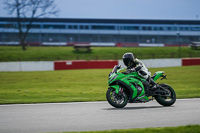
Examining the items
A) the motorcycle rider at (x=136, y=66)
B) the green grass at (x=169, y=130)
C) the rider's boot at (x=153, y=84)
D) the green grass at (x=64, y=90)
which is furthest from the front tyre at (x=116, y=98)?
the green grass at (x=169, y=130)

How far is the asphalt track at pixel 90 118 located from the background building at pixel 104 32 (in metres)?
58.4

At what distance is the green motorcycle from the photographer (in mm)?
7879

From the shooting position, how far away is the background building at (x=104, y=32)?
67.2 metres

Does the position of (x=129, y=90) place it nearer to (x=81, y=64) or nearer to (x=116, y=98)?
(x=116, y=98)

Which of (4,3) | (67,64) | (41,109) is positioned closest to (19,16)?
(4,3)

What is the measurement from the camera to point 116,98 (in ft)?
26.0

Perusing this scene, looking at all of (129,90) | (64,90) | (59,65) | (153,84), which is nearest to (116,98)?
(129,90)

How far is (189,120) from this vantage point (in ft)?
20.6

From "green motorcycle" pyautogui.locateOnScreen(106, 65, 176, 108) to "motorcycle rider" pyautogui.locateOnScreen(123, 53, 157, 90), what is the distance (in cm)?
10

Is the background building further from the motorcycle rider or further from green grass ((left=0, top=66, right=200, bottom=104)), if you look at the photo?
the motorcycle rider

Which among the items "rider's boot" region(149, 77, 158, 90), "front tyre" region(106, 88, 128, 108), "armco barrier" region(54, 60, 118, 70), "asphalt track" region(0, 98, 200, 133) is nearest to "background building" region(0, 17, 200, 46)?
"armco barrier" region(54, 60, 118, 70)

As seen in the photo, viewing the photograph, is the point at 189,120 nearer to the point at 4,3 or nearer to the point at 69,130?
the point at 69,130

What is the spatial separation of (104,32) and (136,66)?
203 ft

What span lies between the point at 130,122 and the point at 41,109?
2.86 m
